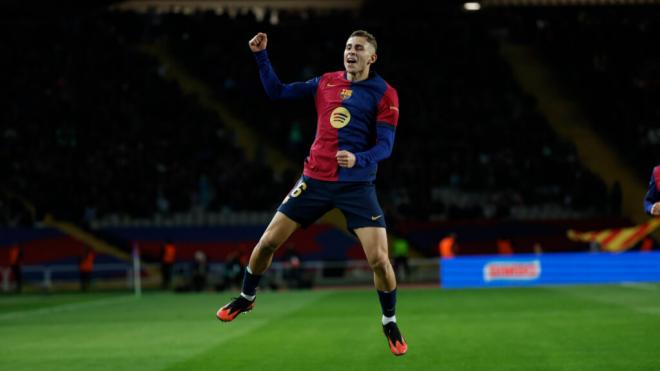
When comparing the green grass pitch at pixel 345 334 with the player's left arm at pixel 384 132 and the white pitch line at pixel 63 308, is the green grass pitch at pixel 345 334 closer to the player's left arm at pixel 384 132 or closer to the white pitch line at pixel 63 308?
the white pitch line at pixel 63 308

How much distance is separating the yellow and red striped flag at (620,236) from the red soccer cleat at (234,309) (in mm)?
26254

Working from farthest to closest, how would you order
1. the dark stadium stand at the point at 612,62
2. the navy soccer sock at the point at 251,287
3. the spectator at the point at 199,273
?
the dark stadium stand at the point at 612,62 → the spectator at the point at 199,273 → the navy soccer sock at the point at 251,287

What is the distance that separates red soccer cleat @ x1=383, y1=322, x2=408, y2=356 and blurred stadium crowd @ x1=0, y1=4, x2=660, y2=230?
26428 mm

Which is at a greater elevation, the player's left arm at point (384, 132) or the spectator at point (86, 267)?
the player's left arm at point (384, 132)

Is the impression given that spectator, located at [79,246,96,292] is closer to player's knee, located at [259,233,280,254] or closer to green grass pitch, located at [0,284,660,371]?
green grass pitch, located at [0,284,660,371]

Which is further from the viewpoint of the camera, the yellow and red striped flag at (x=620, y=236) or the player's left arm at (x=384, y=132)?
the yellow and red striped flag at (x=620, y=236)

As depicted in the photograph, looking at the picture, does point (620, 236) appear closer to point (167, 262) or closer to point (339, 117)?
point (167, 262)

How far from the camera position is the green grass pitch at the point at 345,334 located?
11617 mm

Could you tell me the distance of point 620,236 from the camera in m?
34.4

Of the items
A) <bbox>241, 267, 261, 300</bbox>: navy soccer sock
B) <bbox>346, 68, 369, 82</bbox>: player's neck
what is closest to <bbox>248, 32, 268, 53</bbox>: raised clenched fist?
<bbox>346, 68, 369, 82</bbox>: player's neck

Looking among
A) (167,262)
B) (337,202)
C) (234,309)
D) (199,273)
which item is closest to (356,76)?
(337,202)

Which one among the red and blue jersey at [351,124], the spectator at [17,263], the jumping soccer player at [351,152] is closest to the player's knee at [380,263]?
the jumping soccer player at [351,152]

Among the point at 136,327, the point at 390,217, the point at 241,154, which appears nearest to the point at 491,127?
the point at 390,217

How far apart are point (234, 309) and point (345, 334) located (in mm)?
5730
